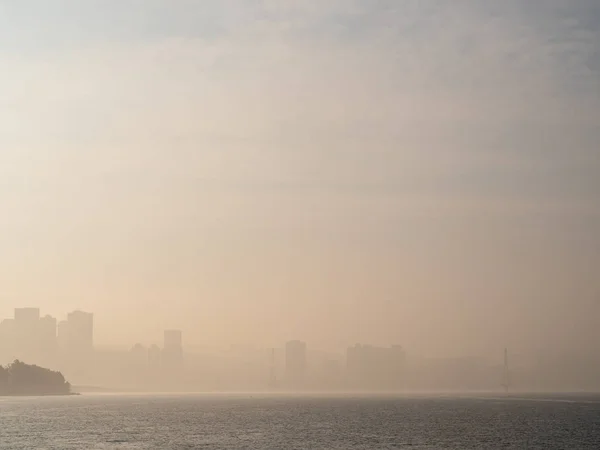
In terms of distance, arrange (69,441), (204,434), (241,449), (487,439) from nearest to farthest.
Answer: (241,449) → (69,441) → (487,439) → (204,434)

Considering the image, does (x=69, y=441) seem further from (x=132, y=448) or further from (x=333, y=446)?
(x=333, y=446)

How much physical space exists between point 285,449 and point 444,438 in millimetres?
50935

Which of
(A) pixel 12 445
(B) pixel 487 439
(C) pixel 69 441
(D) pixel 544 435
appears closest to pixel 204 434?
(C) pixel 69 441

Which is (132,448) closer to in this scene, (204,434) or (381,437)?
(204,434)

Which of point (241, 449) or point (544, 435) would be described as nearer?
point (241, 449)

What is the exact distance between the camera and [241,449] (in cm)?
14962

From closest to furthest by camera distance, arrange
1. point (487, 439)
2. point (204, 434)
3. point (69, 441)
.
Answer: point (69, 441), point (487, 439), point (204, 434)

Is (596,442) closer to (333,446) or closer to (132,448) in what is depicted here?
(333,446)

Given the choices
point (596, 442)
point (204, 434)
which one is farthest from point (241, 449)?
point (596, 442)

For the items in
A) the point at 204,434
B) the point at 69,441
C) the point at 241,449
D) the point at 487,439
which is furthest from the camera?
the point at 204,434

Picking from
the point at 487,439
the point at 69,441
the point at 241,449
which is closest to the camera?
the point at 241,449

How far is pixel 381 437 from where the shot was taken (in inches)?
7175

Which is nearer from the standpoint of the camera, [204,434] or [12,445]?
[12,445]

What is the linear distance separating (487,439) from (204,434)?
72463 millimetres
